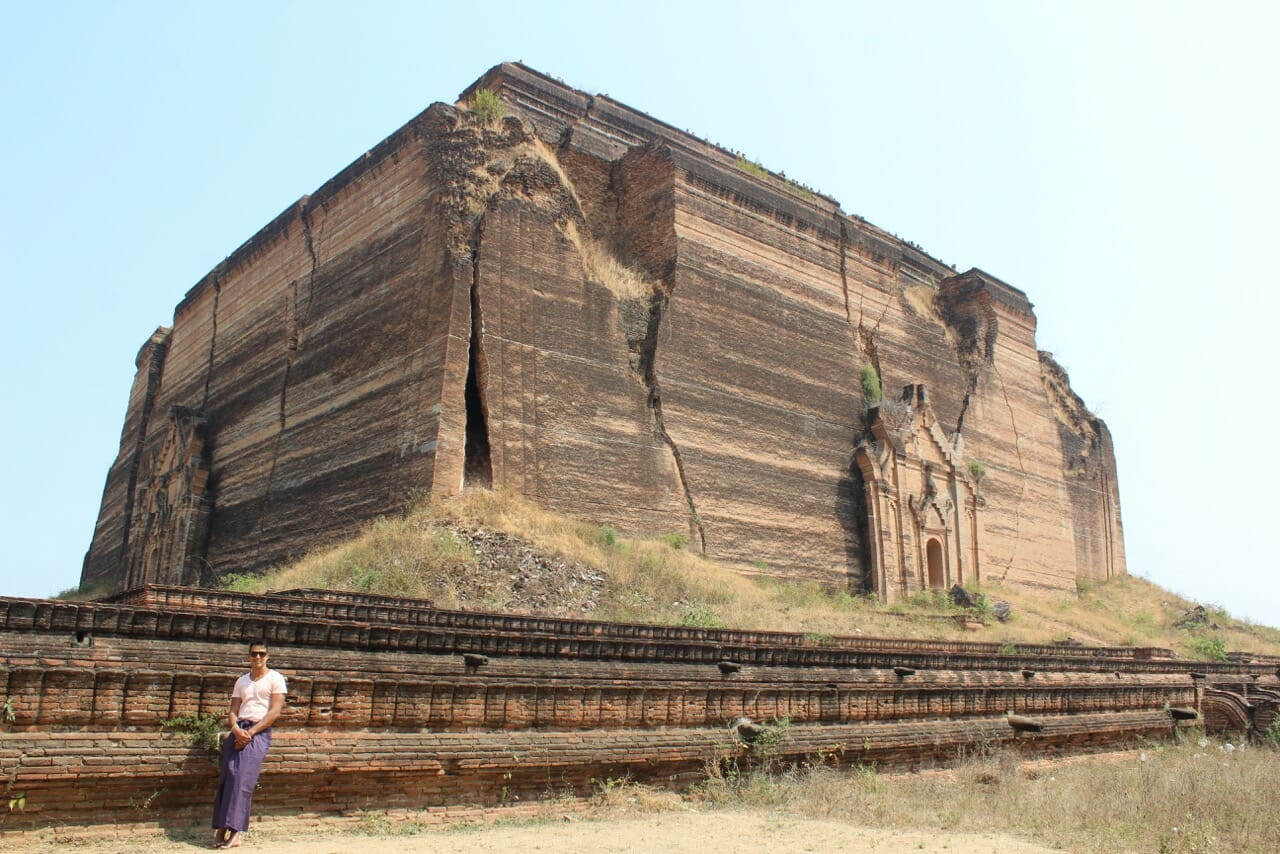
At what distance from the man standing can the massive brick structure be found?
1249cm

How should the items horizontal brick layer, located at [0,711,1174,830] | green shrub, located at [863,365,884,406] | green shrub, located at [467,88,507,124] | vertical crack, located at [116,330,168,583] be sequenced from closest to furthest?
horizontal brick layer, located at [0,711,1174,830], green shrub, located at [467,88,507,124], green shrub, located at [863,365,884,406], vertical crack, located at [116,330,168,583]

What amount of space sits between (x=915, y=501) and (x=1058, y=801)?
1920 cm

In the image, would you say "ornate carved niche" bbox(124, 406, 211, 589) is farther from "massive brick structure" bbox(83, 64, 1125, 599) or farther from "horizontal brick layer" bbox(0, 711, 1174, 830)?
"horizontal brick layer" bbox(0, 711, 1174, 830)

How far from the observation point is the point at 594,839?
19.8ft

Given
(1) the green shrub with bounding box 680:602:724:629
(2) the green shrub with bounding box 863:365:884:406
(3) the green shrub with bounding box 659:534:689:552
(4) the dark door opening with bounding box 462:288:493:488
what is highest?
(2) the green shrub with bounding box 863:365:884:406

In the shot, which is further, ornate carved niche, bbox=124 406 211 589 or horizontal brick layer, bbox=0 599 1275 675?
ornate carved niche, bbox=124 406 211 589

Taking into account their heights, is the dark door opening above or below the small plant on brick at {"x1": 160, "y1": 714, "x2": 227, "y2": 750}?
above

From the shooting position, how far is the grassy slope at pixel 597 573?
16.3 meters

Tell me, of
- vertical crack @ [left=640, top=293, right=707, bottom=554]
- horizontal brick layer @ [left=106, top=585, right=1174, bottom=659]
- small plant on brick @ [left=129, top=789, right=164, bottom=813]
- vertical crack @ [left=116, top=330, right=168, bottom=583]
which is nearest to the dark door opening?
vertical crack @ [left=640, top=293, right=707, bottom=554]

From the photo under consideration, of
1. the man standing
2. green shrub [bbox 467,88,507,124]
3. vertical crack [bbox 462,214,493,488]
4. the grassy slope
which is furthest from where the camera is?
green shrub [bbox 467,88,507,124]

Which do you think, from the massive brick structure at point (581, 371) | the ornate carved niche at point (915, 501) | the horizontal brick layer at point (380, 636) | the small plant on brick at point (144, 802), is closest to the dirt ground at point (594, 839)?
the small plant on brick at point (144, 802)

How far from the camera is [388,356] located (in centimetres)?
2073

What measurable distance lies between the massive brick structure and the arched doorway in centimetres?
8

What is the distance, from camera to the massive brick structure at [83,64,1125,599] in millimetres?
19938
